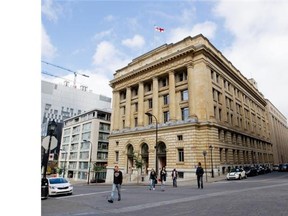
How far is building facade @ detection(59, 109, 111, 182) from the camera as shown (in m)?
58.9

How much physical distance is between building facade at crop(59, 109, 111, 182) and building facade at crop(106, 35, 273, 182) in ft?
46.5

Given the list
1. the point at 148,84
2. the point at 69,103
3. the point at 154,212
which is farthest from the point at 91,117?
the point at 154,212

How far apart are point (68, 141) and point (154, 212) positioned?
67.5 meters

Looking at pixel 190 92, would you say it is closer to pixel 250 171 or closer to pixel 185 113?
pixel 185 113

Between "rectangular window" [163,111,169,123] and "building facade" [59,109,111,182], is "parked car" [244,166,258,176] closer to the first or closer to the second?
"rectangular window" [163,111,169,123]

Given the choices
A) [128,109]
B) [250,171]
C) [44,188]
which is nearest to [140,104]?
[128,109]

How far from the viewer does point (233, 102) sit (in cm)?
4375

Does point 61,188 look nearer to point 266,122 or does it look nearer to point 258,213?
point 258,213

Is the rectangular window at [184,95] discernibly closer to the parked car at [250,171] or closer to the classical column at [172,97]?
the classical column at [172,97]

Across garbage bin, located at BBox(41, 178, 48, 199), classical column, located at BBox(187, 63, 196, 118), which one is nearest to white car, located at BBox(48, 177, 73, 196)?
garbage bin, located at BBox(41, 178, 48, 199)

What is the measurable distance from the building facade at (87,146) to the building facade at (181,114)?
1417 centimetres

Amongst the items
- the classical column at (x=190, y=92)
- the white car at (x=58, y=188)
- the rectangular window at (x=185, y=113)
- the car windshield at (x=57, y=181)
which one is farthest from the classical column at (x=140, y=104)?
the white car at (x=58, y=188)

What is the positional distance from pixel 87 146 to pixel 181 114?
33.6 meters

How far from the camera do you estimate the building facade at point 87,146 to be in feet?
193
